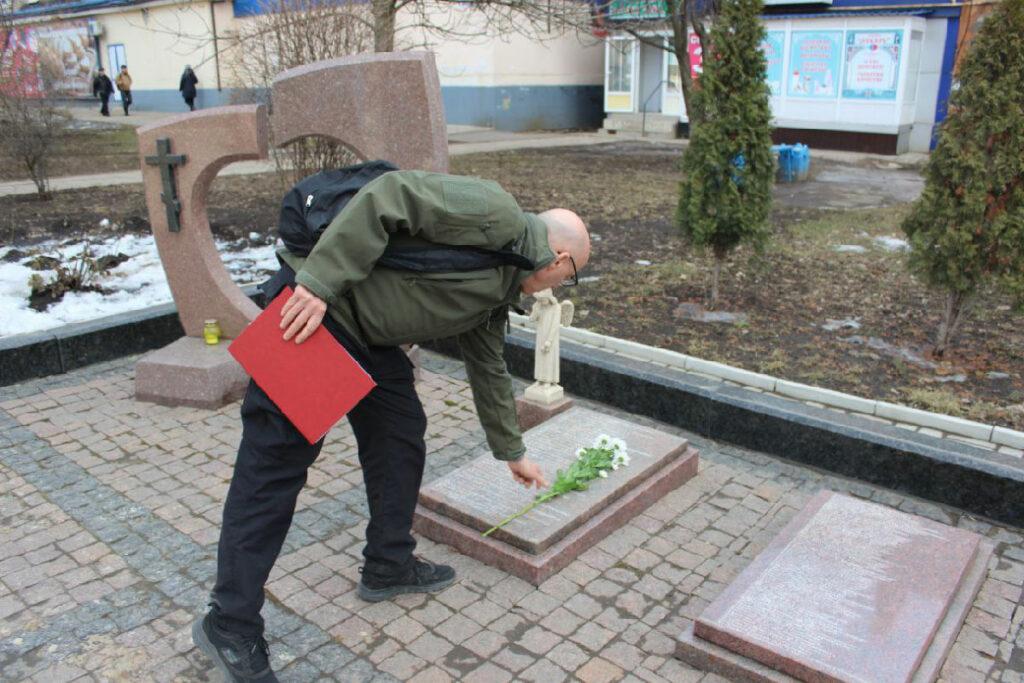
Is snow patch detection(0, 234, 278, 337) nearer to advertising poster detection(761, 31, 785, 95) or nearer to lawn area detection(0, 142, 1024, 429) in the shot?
lawn area detection(0, 142, 1024, 429)

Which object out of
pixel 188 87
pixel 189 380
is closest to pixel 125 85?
pixel 188 87

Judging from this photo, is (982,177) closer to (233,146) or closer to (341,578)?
(341,578)

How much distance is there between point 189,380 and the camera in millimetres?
5078

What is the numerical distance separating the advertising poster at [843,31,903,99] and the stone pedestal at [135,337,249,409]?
1678cm

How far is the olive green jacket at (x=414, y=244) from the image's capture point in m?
2.44

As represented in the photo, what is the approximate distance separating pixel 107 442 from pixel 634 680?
320 centimetres

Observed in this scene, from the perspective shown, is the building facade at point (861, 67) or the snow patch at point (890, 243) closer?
the snow patch at point (890, 243)

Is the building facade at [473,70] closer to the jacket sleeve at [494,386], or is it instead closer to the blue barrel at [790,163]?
the blue barrel at [790,163]

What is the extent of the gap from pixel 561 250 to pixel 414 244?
0.50 m

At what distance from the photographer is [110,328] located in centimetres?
585

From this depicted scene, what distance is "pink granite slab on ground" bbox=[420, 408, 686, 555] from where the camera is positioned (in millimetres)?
3553

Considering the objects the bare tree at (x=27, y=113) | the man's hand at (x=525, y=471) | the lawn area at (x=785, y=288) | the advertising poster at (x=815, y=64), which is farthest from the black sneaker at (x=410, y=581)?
the advertising poster at (x=815, y=64)

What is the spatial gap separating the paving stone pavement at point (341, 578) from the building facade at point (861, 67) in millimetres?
14249

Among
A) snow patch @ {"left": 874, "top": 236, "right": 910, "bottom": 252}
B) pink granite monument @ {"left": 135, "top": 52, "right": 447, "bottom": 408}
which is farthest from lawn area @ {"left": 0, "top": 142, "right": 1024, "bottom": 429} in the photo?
pink granite monument @ {"left": 135, "top": 52, "right": 447, "bottom": 408}
